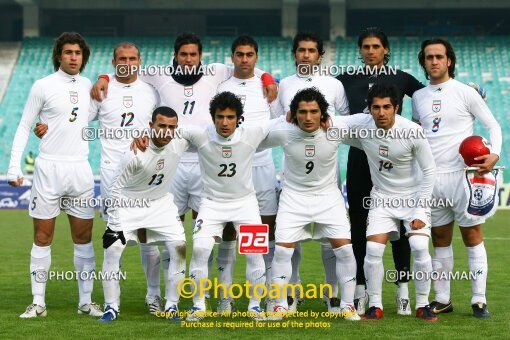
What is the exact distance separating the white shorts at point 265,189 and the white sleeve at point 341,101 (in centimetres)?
80

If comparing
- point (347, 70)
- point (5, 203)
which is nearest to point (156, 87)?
point (347, 70)

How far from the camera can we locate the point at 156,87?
24.7 ft

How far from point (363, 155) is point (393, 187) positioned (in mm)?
553

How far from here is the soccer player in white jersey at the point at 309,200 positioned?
6.66m

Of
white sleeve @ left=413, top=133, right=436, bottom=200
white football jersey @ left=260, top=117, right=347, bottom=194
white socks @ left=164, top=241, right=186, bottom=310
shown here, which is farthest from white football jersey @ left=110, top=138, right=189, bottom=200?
white sleeve @ left=413, top=133, right=436, bottom=200

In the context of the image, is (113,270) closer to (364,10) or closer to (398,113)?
(398,113)

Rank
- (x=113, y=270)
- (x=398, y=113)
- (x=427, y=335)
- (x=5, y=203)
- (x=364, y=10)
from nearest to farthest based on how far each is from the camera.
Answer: (x=427, y=335) < (x=113, y=270) < (x=398, y=113) < (x=5, y=203) < (x=364, y=10)

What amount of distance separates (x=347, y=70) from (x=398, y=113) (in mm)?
707

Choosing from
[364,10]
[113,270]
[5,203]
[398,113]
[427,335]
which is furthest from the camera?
[364,10]

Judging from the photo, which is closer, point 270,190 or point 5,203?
point 270,190

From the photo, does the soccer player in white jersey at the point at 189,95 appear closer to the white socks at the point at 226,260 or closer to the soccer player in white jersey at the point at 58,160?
the soccer player in white jersey at the point at 58,160

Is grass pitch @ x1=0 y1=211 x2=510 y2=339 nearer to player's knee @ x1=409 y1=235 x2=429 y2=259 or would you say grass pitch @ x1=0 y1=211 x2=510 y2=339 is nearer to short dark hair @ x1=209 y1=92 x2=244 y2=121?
player's knee @ x1=409 y1=235 x2=429 y2=259

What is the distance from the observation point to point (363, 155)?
7293 mm

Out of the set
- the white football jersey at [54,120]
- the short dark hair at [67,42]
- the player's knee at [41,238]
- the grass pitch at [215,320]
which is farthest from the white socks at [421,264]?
the short dark hair at [67,42]
